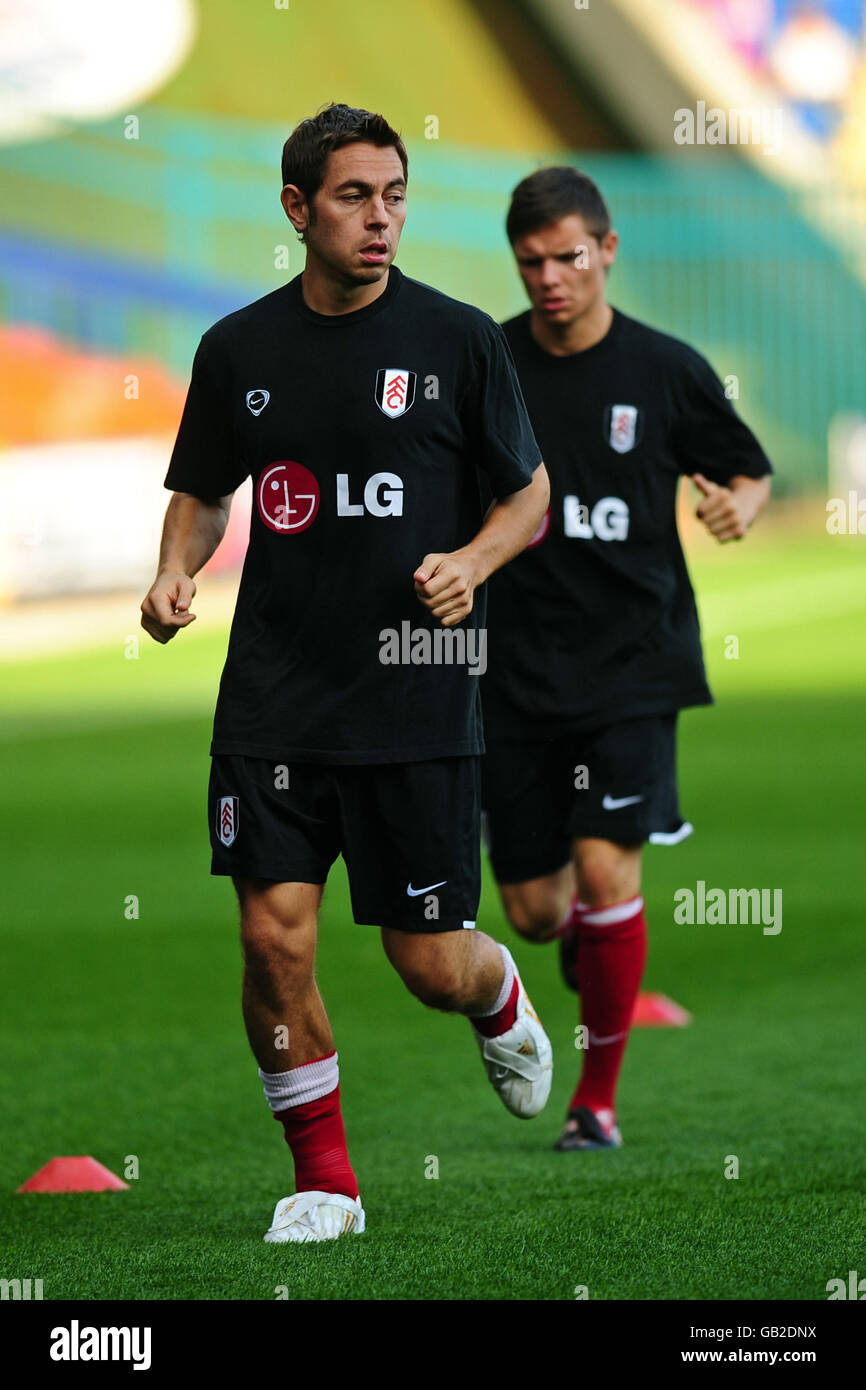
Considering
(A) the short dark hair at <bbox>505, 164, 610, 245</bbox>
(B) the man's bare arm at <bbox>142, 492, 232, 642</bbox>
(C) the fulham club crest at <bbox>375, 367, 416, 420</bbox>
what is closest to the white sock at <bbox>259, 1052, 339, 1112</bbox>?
(B) the man's bare arm at <bbox>142, 492, 232, 642</bbox>

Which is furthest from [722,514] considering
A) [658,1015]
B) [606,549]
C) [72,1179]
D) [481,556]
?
[658,1015]

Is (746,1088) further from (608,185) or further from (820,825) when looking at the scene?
(608,185)

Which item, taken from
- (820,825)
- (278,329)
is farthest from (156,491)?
(278,329)

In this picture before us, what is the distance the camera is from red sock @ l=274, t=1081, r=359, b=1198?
13.8 feet

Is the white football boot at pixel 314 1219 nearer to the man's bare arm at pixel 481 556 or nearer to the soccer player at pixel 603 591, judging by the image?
the man's bare arm at pixel 481 556

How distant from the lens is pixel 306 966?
4.16m

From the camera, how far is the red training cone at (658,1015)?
23.7 ft

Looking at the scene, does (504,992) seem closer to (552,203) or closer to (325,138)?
(325,138)

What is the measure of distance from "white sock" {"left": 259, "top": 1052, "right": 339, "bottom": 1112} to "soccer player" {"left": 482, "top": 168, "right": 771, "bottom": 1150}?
125 centimetres

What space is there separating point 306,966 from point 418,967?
23 cm

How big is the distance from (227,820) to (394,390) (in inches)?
34.7

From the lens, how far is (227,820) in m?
4.14

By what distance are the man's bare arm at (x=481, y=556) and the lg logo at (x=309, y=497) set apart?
0.55 ft

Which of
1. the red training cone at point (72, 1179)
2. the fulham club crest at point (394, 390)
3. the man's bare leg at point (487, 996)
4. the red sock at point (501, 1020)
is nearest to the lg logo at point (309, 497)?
the fulham club crest at point (394, 390)
